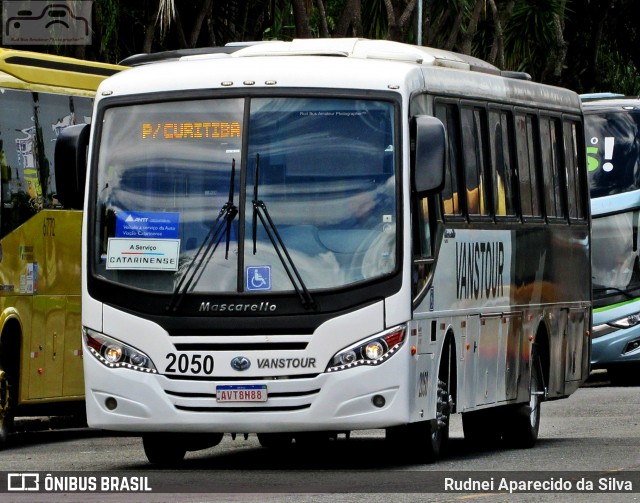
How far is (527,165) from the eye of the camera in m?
16.7

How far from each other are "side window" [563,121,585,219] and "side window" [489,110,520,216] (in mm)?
2031

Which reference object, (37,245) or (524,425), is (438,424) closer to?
(524,425)

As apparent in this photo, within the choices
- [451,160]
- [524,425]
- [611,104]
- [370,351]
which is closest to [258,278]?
[370,351]

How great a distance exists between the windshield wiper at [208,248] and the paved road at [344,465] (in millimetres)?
1245

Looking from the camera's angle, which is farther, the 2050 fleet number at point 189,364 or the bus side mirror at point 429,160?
the bus side mirror at point 429,160

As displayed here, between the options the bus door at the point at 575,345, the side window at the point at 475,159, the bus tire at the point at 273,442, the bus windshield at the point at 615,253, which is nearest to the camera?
the side window at the point at 475,159

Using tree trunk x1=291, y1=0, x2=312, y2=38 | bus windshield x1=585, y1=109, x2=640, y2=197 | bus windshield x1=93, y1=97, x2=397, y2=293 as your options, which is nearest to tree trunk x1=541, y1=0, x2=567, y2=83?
bus windshield x1=585, y1=109, x2=640, y2=197

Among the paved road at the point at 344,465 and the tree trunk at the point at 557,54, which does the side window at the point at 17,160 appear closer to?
the paved road at the point at 344,465

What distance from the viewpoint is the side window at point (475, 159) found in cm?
1498

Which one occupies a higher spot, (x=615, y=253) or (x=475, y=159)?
(x=475, y=159)

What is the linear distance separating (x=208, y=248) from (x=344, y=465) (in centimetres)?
198

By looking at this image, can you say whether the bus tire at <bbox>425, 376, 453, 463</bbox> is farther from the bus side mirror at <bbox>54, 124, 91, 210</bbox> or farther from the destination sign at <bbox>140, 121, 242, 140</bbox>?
the bus side mirror at <bbox>54, 124, 91, 210</bbox>

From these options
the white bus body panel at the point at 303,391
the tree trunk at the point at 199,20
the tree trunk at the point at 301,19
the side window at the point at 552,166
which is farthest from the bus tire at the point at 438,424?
A: the tree trunk at the point at 199,20

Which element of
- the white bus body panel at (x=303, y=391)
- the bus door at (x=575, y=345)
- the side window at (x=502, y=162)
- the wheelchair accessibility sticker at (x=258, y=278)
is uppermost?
the side window at (x=502, y=162)
